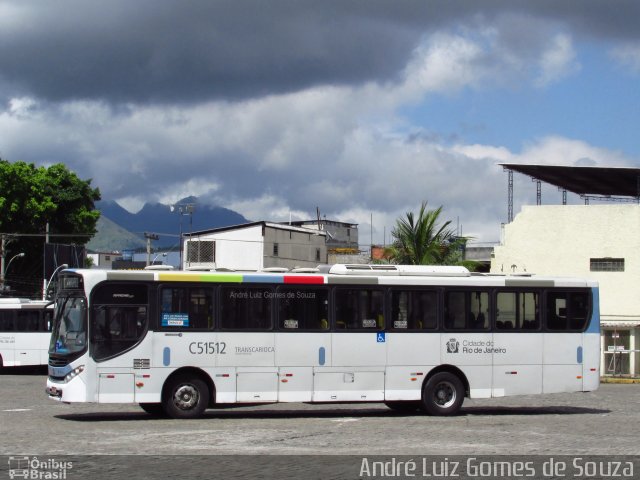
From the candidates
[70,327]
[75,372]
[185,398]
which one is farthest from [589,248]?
[75,372]

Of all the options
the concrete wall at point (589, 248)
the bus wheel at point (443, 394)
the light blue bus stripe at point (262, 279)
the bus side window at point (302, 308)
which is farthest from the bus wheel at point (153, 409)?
the concrete wall at point (589, 248)

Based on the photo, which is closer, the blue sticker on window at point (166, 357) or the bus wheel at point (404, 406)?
the blue sticker on window at point (166, 357)

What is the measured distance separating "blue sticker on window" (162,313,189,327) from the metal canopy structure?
2887cm

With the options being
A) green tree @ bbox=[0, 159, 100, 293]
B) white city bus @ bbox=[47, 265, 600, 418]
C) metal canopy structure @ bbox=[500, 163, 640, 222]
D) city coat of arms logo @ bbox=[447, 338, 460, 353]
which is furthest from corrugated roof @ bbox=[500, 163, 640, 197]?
green tree @ bbox=[0, 159, 100, 293]

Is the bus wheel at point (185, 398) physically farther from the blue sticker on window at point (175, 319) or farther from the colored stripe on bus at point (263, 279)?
the colored stripe on bus at point (263, 279)

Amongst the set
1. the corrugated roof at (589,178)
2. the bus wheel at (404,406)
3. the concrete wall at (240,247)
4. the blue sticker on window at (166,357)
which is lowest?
the bus wheel at (404,406)

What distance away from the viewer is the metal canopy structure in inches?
1795

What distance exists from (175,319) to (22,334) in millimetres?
22247

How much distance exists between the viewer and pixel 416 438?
54.7 feet

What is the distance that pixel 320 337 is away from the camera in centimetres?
2117

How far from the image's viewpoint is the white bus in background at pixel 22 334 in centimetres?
4038

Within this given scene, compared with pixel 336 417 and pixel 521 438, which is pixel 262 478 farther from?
pixel 336 417

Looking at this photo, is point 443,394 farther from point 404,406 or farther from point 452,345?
point 404,406

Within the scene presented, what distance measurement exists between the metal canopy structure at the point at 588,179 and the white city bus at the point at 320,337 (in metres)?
23.7
